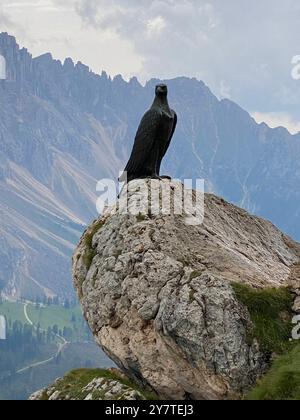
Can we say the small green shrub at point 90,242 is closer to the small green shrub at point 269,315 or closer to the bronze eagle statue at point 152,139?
the bronze eagle statue at point 152,139

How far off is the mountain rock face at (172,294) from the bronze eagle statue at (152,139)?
1.09 m

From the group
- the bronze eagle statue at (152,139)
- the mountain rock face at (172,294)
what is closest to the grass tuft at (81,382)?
the mountain rock face at (172,294)

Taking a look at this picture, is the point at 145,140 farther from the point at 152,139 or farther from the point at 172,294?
the point at 172,294

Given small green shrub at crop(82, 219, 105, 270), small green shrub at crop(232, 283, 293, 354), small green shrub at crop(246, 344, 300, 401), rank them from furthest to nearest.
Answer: small green shrub at crop(82, 219, 105, 270) < small green shrub at crop(232, 283, 293, 354) < small green shrub at crop(246, 344, 300, 401)

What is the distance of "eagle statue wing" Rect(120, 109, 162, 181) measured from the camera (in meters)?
24.2

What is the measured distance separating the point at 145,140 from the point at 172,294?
6.95 m

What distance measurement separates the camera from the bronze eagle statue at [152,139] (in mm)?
24219

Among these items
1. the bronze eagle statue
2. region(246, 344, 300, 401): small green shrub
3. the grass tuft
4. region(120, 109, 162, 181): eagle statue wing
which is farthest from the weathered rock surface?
region(120, 109, 162, 181): eagle statue wing

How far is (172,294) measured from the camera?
746 inches

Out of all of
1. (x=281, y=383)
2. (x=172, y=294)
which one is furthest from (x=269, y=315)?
(x=281, y=383)

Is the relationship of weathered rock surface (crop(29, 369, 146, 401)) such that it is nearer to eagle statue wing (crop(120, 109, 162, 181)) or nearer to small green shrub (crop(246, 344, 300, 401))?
small green shrub (crop(246, 344, 300, 401))

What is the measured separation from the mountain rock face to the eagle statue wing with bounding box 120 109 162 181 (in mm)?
1170

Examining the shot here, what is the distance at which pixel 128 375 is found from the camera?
20609mm
